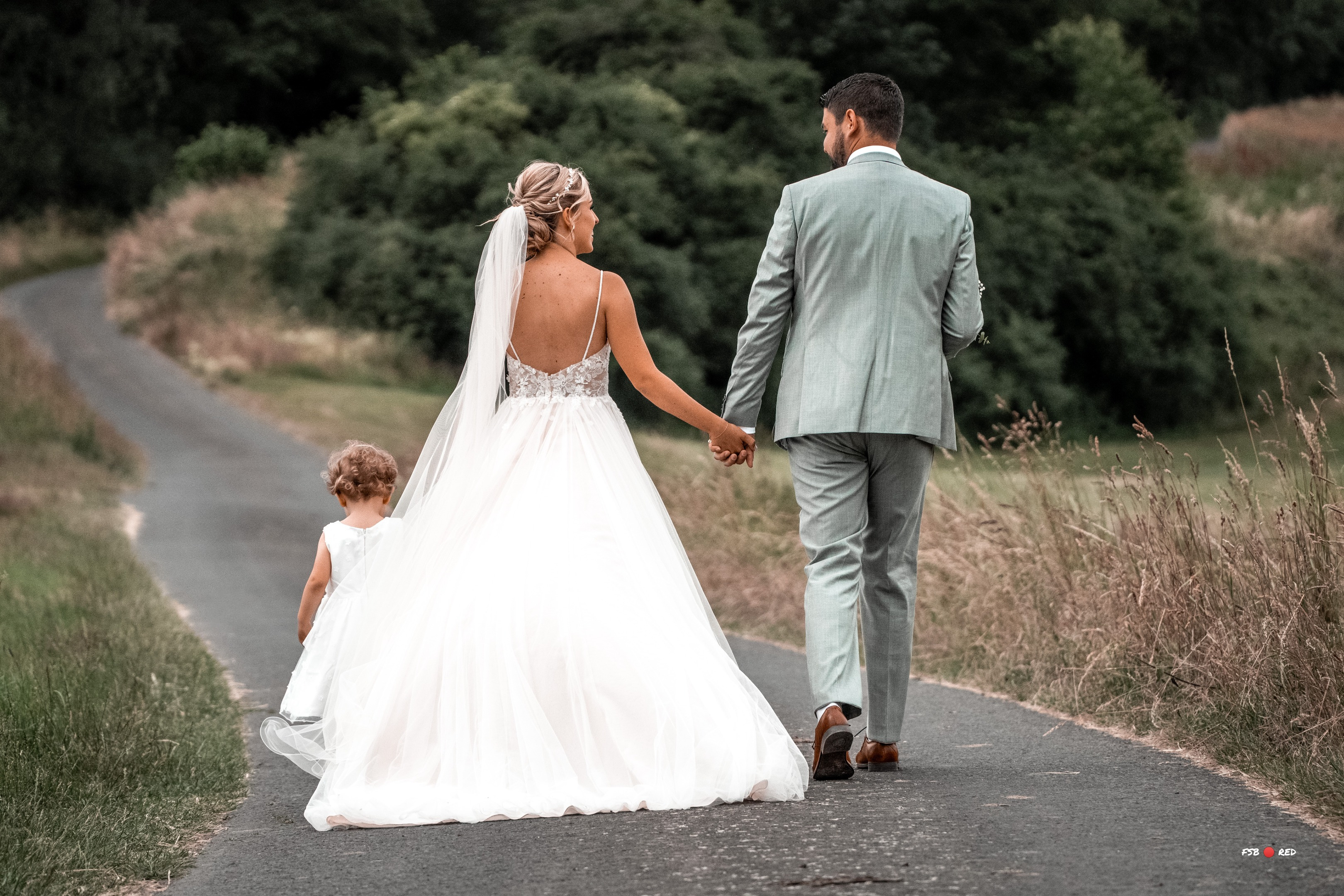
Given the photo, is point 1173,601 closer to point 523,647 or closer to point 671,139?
point 523,647

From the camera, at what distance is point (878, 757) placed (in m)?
4.96

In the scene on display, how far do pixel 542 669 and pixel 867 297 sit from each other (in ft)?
5.04

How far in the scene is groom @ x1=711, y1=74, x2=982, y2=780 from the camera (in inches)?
188

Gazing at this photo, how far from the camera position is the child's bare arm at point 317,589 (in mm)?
5219

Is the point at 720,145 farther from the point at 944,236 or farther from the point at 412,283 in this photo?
the point at 944,236

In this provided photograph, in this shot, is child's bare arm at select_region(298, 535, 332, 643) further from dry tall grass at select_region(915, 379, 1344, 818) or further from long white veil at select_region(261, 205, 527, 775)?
dry tall grass at select_region(915, 379, 1344, 818)

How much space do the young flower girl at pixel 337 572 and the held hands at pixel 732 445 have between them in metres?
1.12

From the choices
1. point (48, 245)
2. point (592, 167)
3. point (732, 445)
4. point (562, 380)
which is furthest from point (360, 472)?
point (48, 245)

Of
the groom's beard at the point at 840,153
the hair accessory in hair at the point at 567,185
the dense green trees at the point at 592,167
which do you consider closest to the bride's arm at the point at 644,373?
the hair accessory in hair at the point at 567,185

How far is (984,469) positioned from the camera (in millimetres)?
9195

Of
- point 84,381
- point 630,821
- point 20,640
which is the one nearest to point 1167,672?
point 630,821

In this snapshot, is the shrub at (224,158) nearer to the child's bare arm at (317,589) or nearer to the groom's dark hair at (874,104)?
the child's bare arm at (317,589)

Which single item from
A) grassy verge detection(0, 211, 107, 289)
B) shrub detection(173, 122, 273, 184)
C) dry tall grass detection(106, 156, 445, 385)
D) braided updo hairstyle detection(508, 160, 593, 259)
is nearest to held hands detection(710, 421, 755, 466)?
braided updo hairstyle detection(508, 160, 593, 259)

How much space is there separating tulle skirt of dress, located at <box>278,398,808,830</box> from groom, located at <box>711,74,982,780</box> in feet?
1.26
